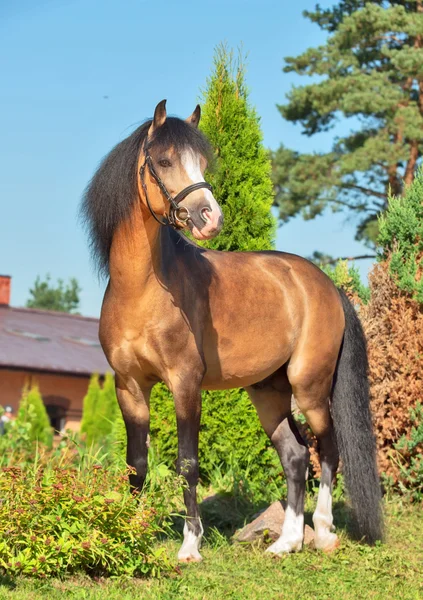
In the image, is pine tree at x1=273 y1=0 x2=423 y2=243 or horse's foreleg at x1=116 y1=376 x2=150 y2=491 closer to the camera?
horse's foreleg at x1=116 y1=376 x2=150 y2=491

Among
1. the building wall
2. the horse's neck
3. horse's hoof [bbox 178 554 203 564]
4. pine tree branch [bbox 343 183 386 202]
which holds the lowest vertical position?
the building wall

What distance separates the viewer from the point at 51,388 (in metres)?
25.5

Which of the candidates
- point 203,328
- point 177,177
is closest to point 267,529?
point 203,328

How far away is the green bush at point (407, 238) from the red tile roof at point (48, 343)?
17899 mm

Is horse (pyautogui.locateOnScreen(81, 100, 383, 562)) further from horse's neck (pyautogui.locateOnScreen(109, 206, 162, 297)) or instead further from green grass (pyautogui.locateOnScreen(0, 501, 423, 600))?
green grass (pyautogui.locateOnScreen(0, 501, 423, 600))

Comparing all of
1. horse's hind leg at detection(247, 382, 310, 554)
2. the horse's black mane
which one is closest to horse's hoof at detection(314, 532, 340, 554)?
horse's hind leg at detection(247, 382, 310, 554)

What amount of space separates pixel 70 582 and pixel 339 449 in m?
2.41

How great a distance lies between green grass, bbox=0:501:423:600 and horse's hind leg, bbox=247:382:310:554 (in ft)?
0.73

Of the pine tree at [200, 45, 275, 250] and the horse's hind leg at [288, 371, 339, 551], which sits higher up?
the pine tree at [200, 45, 275, 250]

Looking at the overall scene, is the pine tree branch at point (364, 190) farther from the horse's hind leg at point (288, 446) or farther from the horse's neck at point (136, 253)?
the horse's neck at point (136, 253)

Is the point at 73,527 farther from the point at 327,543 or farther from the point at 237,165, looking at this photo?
the point at 237,165

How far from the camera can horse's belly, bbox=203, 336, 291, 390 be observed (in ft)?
17.9

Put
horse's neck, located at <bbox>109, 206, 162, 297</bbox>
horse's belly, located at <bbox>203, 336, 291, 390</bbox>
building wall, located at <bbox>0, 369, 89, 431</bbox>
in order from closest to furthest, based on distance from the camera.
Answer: horse's neck, located at <bbox>109, 206, 162, 297</bbox>
horse's belly, located at <bbox>203, 336, 291, 390</bbox>
building wall, located at <bbox>0, 369, 89, 431</bbox>

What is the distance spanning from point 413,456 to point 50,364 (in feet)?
61.7
